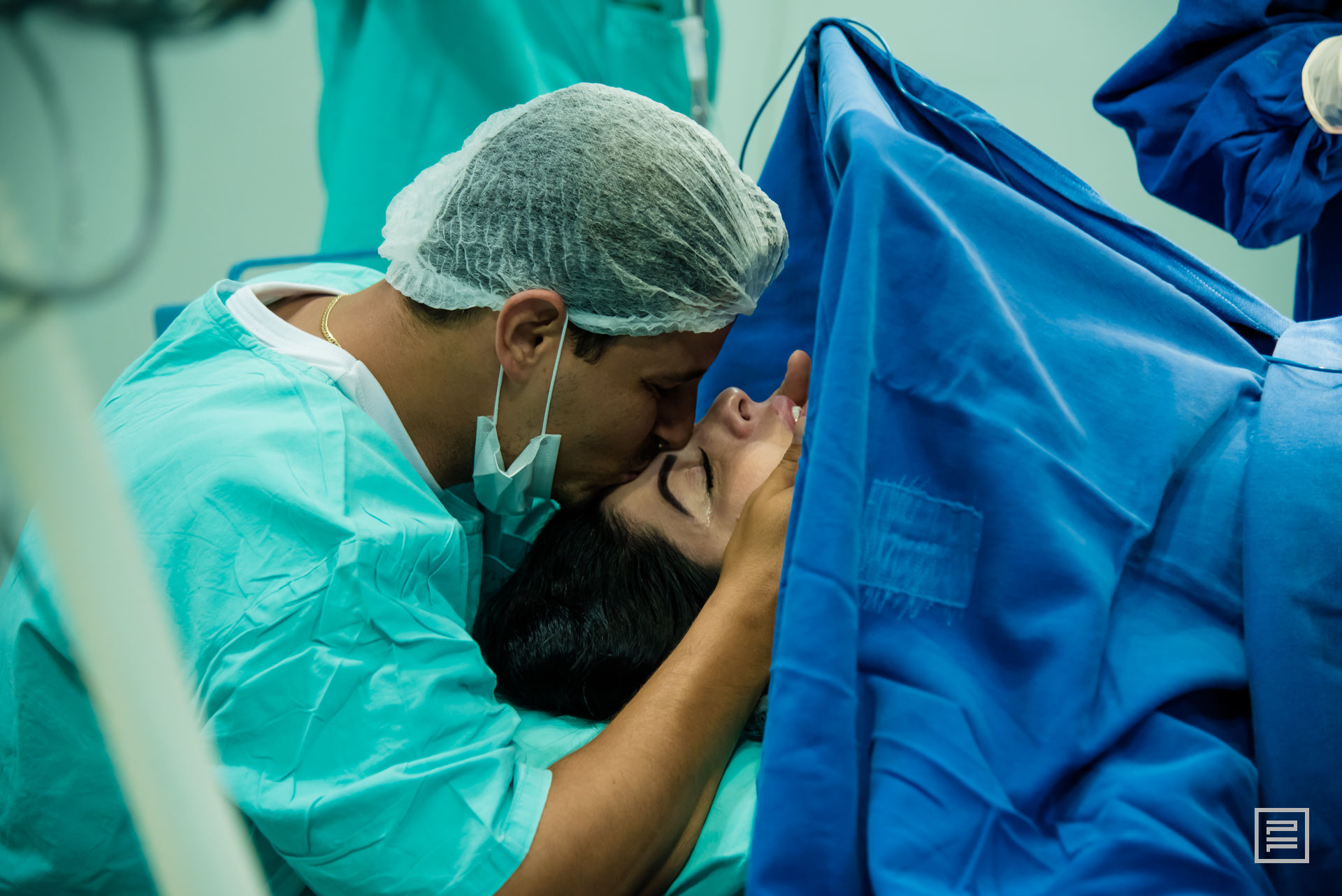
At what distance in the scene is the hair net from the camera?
99cm

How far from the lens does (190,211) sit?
139 centimetres

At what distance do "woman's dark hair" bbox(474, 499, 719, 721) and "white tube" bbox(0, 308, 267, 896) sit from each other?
0.84 metres

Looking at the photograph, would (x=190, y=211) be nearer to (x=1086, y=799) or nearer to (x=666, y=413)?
(x=666, y=413)

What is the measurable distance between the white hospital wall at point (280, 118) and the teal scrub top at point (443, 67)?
10cm

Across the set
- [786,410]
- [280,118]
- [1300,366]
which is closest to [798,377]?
[786,410]

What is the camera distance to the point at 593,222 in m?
0.99

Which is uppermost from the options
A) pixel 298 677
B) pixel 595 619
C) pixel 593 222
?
pixel 593 222

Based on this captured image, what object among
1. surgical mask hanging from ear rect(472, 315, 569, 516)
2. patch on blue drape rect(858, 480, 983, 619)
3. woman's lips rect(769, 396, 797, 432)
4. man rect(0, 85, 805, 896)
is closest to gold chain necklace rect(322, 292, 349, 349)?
man rect(0, 85, 805, 896)

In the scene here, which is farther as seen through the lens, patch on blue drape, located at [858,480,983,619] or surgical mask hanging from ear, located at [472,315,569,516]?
surgical mask hanging from ear, located at [472,315,569,516]

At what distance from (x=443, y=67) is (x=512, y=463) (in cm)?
83

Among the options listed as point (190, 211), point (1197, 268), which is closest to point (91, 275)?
point (1197, 268)

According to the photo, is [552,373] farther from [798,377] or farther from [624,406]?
[798,377]

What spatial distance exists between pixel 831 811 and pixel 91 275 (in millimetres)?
587

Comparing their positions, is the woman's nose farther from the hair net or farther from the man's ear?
the man's ear
